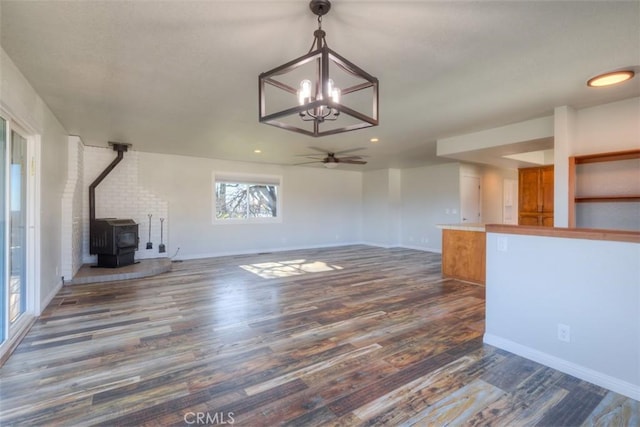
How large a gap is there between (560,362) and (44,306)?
17.1ft

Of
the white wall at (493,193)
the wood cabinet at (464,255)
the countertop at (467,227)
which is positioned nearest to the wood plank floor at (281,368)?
the wood cabinet at (464,255)

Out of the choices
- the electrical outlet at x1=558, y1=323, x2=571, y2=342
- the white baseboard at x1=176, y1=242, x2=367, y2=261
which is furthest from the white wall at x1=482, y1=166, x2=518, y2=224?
the electrical outlet at x1=558, y1=323, x2=571, y2=342

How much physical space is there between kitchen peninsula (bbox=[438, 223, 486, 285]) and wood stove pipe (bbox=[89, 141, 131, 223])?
6191 mm

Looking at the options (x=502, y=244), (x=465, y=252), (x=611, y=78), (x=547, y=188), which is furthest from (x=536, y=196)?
(x=502, y=244)

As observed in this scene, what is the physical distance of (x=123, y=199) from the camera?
6406mm

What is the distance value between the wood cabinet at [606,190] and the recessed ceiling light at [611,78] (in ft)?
3.07

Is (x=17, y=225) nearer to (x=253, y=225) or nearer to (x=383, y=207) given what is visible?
(x=253, y=225)

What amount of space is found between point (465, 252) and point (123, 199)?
22.0 feet

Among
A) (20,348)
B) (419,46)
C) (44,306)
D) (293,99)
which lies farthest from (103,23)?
(44,306)

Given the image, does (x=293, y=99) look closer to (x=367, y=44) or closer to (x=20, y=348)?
(x=367, y=44)

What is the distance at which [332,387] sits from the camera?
81.5 inches

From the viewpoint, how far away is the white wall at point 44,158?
2.57 m

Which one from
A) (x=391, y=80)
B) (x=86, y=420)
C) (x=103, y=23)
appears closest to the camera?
(x=86, y=420)

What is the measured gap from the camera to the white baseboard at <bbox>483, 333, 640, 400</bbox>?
2002 millimetres
